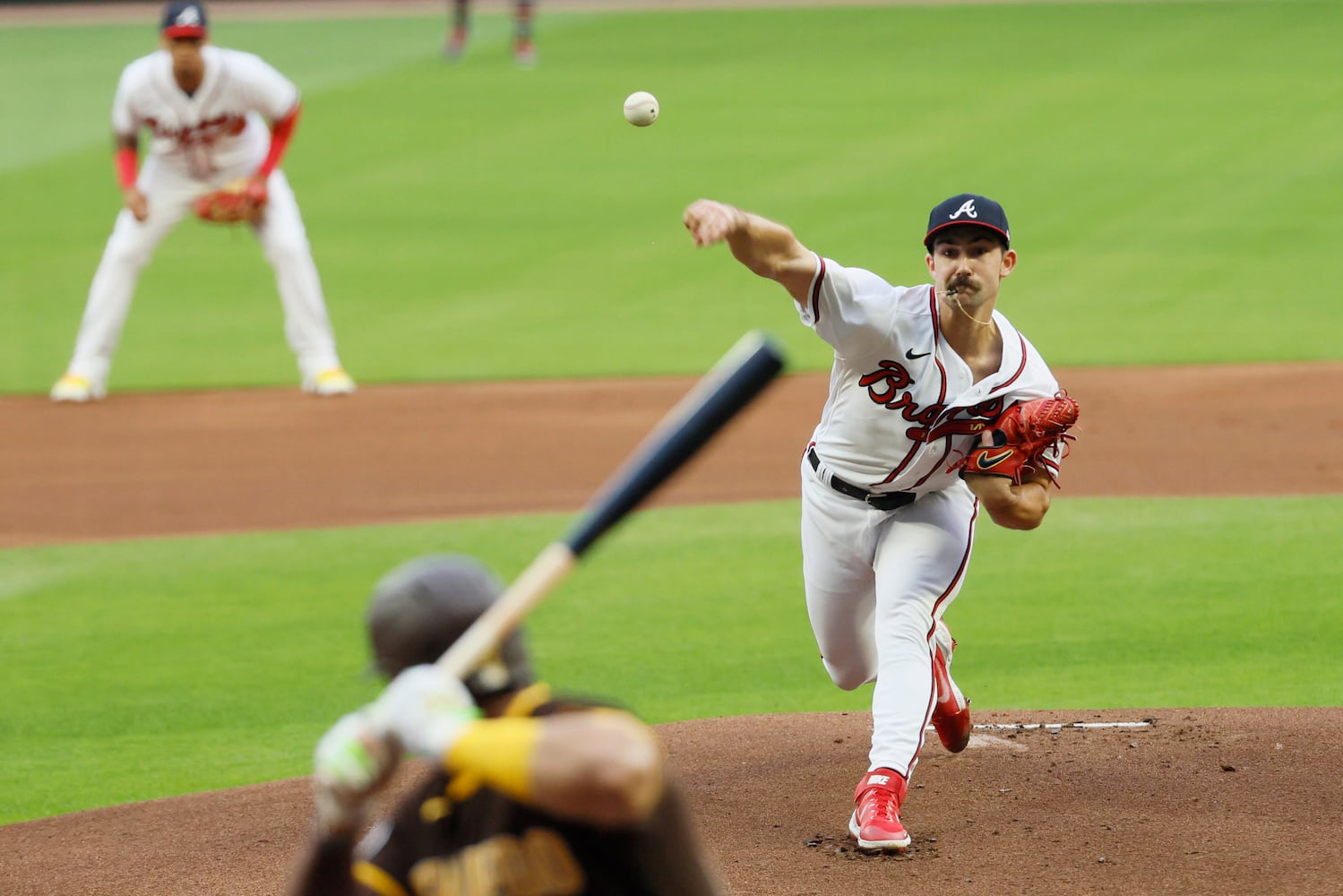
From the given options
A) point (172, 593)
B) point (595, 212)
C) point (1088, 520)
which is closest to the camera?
point (172, 593)

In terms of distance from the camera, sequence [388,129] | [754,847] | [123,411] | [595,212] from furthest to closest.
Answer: [388,129], [595,212], [123,411], [754,847]

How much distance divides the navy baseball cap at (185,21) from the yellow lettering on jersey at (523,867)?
979cm

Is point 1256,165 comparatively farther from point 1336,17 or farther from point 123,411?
point 123,411

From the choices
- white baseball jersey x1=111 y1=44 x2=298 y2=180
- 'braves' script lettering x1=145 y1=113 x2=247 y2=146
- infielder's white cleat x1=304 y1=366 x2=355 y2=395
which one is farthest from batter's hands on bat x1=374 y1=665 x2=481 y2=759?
infielder's white cleat x1=304 y1=366 x2=355 y2=395

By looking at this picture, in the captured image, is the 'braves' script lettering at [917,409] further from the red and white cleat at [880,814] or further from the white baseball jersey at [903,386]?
the red and white cleat at [880,814]

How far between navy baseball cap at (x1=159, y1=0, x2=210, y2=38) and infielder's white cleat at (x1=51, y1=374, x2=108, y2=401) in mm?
2504

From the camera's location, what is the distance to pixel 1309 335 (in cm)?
1409

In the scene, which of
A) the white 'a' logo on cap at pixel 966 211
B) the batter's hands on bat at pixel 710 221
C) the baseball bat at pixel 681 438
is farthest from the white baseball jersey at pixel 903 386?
the baseball bat at pixel 681 438

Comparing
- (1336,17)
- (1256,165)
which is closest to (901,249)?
(1256,165)

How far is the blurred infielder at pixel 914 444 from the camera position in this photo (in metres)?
5.18

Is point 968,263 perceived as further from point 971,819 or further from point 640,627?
point 640,627

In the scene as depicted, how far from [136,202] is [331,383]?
5.84 ft

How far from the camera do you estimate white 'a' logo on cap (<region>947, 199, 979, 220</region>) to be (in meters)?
5.32

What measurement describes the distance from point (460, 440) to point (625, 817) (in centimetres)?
→ 911
